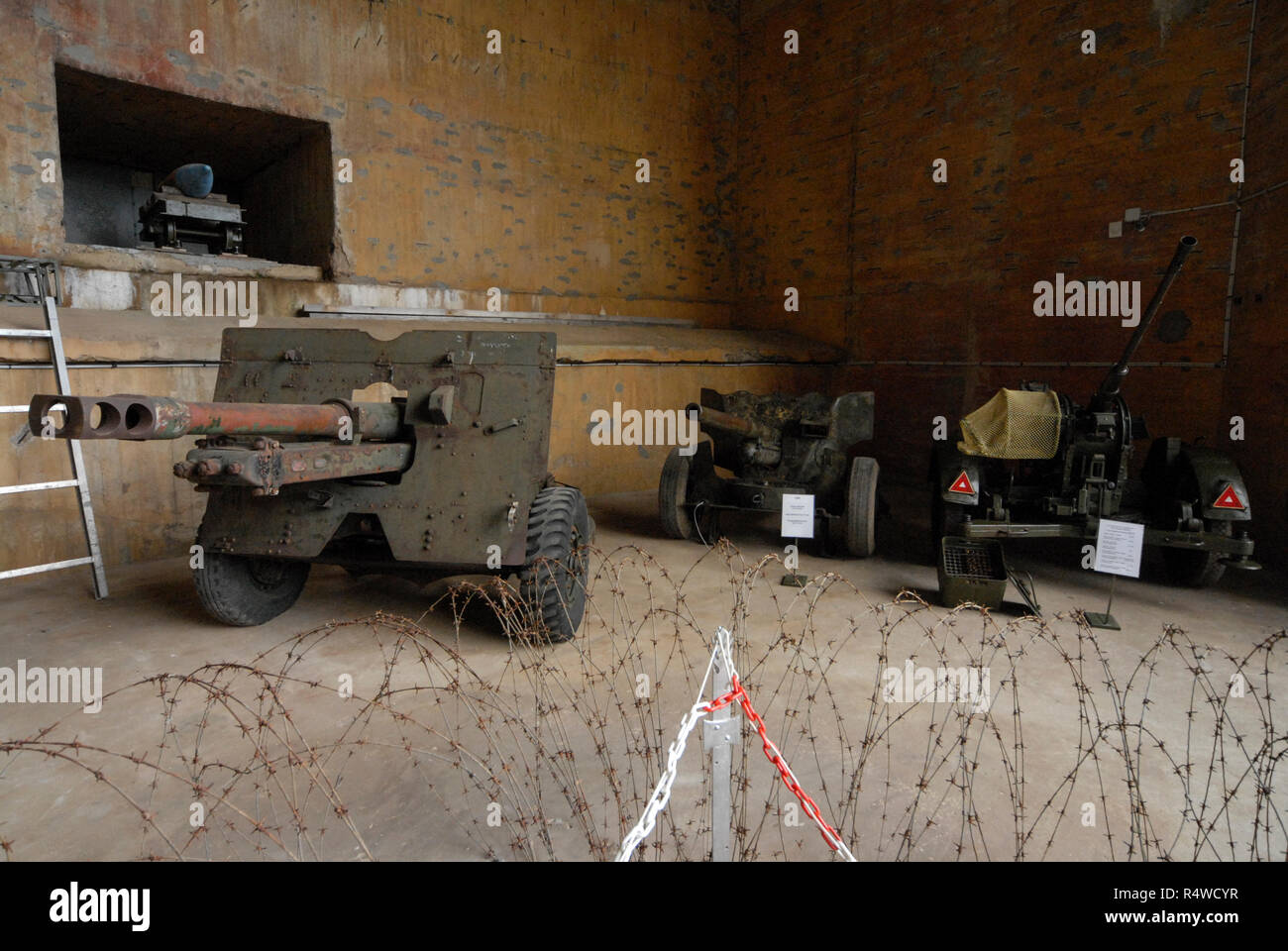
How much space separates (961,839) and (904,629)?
241cm

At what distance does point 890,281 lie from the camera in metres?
10.1

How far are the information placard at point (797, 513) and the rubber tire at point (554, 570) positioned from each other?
6.03ft

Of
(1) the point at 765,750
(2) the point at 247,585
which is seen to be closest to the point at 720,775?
(1) the point at 765,750

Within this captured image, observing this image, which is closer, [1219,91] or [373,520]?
[373,520]

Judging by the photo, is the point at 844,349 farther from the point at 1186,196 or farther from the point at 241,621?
the point at 241,621

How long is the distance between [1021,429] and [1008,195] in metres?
4.12

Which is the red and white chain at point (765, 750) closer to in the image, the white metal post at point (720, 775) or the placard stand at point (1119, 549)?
the white metal post at point (720, 775)

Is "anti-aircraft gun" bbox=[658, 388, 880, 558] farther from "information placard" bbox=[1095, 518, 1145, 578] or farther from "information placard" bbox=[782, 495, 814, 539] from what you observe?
"information placard" bbox=[1095, 518, 1145, 578]

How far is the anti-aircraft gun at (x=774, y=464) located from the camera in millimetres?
6727

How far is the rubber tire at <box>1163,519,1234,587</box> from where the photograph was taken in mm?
5523

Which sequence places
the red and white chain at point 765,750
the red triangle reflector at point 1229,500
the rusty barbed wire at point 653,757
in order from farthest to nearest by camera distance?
1. the red triangle reflector at point 1229,500
2. the rusty barbed wire at point 653,757
3. the red and white chain at point 765,750

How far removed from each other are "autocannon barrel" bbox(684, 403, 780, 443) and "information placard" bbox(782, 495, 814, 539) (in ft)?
3.56

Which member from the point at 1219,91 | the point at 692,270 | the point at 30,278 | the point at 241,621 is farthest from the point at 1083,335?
the point at 30,278

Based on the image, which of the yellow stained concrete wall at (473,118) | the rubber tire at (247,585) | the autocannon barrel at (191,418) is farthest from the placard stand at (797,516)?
the yellow stained concrete wall at (473,118)
